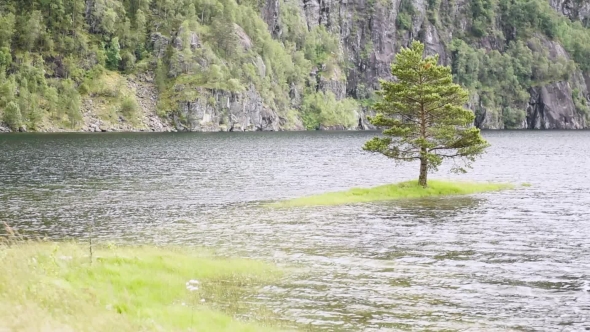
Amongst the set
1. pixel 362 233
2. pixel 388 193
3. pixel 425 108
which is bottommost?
pixel 362 233

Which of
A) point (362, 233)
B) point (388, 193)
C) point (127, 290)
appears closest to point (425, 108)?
point (388, 193)

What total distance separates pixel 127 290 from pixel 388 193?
120ft

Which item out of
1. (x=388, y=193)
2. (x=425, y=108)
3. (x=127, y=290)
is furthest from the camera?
(x=425, y=108)

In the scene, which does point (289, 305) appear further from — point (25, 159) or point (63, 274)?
point (25, 159)

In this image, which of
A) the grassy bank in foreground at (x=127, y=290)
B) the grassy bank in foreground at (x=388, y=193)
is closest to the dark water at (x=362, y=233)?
the grassy bank in foreground at (x=127, y=290)

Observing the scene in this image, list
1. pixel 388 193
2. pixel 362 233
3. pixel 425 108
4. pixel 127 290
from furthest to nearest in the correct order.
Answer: pixel 425 108, pixel 388 193, pixel 362 233, pixel 127 290

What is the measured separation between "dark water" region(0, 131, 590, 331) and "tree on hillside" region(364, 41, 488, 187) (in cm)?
549

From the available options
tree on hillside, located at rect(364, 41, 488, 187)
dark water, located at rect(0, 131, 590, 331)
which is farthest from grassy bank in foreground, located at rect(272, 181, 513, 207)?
dark water, located at rect(0, 131, 590, 331)

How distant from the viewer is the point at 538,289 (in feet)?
77.6

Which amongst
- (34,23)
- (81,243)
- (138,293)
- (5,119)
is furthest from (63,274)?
(34,23)

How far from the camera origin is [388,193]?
55.3 m

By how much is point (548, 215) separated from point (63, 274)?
35.3 m

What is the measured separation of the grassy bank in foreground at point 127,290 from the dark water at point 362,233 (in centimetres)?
204

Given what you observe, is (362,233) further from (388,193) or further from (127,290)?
(388,193)
